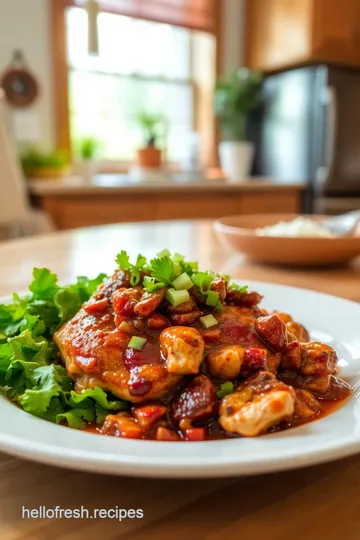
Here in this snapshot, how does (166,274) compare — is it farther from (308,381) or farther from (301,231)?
(301,231)

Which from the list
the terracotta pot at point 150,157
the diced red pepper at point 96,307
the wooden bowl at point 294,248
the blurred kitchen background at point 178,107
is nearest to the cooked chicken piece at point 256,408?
the diced red pepper at point 96,307

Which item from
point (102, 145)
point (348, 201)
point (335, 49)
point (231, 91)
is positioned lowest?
point (348, 201)

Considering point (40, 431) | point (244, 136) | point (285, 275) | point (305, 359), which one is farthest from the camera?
point (244, 136)

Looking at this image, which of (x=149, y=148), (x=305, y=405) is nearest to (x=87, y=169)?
(x=149, y=148)

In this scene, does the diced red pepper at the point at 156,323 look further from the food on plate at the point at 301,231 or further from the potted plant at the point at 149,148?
the potted plant at the point at 149,148

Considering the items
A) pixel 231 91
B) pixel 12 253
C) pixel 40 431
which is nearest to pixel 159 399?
pixel 40 431

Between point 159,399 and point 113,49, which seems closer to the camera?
point 159,399

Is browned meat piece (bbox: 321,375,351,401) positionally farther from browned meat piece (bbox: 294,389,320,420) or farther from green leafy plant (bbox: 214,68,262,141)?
green leafy plant (bbox: 214,68,262,141)

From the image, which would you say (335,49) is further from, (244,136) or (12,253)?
(12,253)
